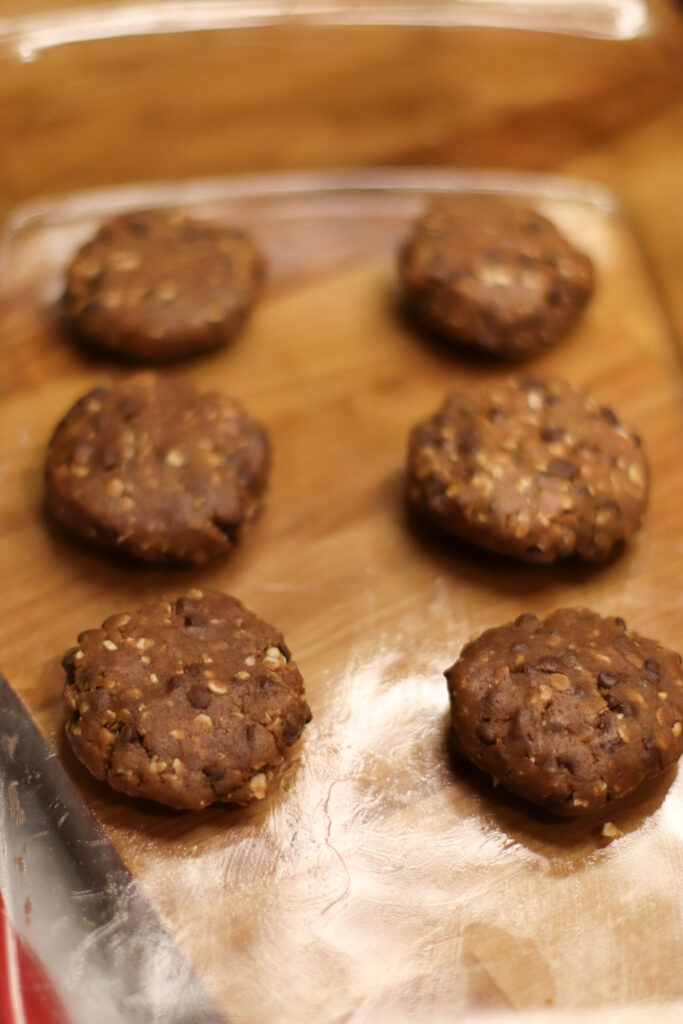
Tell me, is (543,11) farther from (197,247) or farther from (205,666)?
(205,666)

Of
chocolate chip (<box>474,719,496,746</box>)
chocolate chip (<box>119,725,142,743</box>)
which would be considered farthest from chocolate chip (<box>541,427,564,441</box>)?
chocolate chip (<box>119,725,142,743</box>)

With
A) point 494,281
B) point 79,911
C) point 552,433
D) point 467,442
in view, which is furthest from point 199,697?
point 494,281

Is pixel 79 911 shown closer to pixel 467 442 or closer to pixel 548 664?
pixel 548 664

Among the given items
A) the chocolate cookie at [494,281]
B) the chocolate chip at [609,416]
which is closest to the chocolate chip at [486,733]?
the chocolate chip at [609,416]

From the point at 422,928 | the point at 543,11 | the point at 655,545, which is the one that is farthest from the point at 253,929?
the point at 543,11

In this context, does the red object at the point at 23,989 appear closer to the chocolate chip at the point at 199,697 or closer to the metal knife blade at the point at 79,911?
the metal knife blade at the point at 79,911

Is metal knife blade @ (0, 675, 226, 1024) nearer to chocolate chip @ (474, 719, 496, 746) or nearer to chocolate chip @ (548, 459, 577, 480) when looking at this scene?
chocolate chip @ (474, 719, 496, 746)

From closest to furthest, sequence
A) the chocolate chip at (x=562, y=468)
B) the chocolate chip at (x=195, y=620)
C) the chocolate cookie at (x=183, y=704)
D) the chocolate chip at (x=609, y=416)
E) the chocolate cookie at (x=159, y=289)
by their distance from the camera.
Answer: the chocolate cookie at (x=183, y=704)
the chocolate chip at (x=195, y=620)
the chocolate chip at (x=562, y=468)
the chocolate chip at (x=609, y=416)
the chocolate cookie at (x=159, y=289)

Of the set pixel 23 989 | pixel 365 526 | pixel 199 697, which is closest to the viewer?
pixel 23 989
